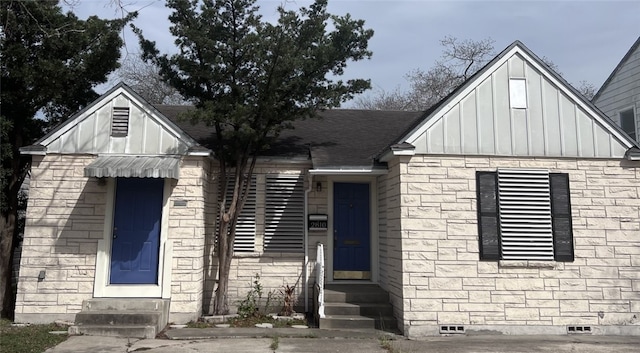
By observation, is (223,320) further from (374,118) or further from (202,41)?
(374,118)

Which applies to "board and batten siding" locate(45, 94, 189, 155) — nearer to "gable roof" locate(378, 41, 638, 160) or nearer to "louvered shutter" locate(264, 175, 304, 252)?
"louvered shutter" locate(264, 175, 304, 252)

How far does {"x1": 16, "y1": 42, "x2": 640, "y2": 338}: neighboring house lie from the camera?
25.1 ft

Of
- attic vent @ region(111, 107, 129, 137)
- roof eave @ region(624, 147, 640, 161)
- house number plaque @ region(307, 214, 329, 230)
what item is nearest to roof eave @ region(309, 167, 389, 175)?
house number plaque @ region(307, 214, 329, 230)

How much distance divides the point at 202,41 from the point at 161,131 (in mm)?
1831

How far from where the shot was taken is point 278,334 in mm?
7359

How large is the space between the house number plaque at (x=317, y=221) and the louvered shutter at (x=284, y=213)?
0.24 m

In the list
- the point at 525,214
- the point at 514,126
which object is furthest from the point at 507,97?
the point at 525,214

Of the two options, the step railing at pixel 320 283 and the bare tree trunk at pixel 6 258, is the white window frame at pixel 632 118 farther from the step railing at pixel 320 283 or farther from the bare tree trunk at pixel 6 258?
the bare tree trunk at pixel 6 258

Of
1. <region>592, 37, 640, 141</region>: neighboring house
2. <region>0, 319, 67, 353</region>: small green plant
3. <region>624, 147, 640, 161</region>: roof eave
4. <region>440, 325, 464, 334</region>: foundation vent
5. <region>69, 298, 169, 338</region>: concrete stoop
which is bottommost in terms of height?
<region>0, 319, 67, 353</region>: small green plant

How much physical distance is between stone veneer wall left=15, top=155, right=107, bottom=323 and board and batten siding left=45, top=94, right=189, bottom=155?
26 cm

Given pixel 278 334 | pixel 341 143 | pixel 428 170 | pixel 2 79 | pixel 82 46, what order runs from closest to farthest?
pixel 278 334
pixel 428 170
pixel 2 79
pixel 82 46
pixel 341 143

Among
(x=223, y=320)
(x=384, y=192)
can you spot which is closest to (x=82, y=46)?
(x=223, y=320)

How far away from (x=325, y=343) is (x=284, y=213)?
3172 mm

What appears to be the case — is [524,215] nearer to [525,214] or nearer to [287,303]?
[525,214]
